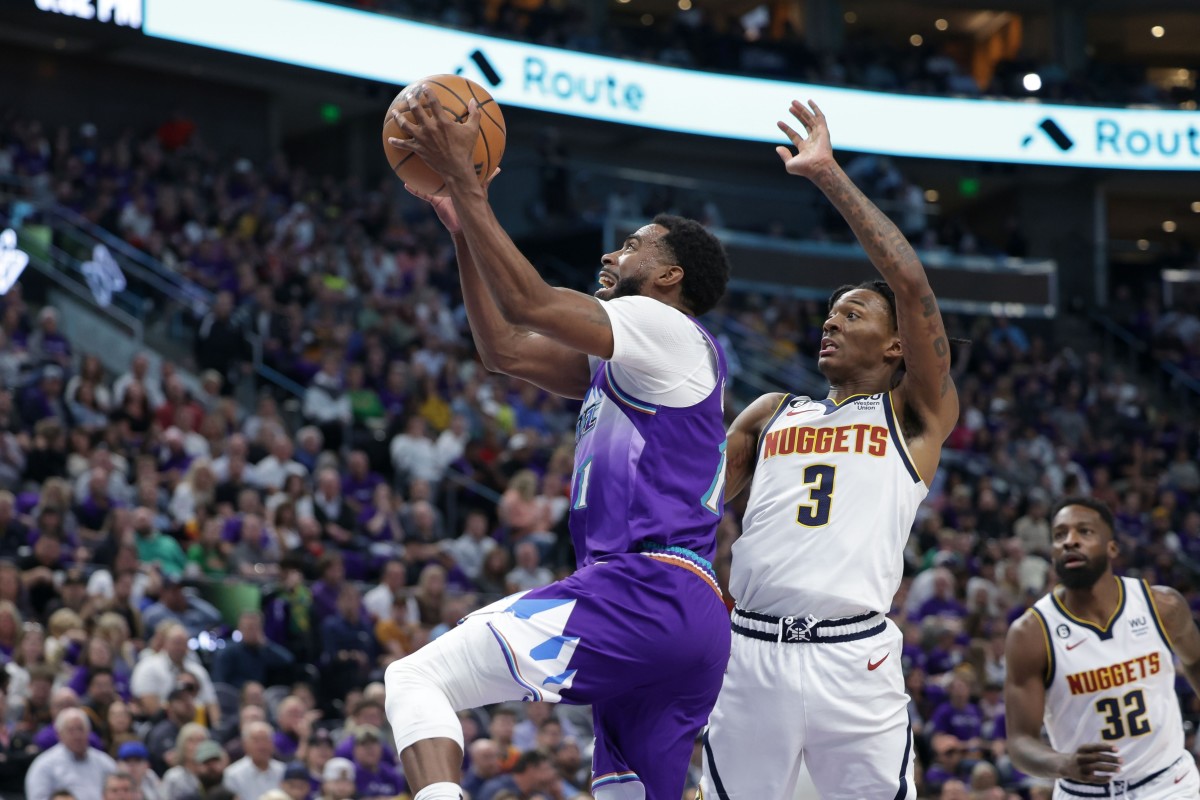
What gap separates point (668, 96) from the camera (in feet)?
84.8

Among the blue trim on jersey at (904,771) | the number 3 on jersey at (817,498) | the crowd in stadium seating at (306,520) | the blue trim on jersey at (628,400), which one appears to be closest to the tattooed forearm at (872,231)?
the number 3 on jersey at (817,498)

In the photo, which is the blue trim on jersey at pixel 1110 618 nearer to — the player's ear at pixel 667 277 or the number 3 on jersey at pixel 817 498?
the number 3 on jersey at pixel 817 498

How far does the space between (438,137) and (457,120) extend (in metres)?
0.43

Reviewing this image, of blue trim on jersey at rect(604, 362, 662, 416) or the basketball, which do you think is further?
the basketball

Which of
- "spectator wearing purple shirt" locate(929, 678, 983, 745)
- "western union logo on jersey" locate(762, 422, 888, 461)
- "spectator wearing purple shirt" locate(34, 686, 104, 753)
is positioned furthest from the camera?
"spectator wearing purple shirt" locate(929, 678, 983, 745)

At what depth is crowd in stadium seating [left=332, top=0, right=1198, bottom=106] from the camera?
25.3 meters

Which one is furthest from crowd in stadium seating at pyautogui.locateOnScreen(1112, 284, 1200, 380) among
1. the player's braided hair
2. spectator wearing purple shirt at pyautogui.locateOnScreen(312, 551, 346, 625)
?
the player's braided hair

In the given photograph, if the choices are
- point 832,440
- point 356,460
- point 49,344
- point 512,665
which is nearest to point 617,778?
point 512,665

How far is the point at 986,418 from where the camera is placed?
23.3 meters

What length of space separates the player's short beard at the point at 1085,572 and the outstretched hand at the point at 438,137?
3.97m

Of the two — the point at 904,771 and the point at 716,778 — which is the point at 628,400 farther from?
the point at 904,771

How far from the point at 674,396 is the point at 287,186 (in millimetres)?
18046

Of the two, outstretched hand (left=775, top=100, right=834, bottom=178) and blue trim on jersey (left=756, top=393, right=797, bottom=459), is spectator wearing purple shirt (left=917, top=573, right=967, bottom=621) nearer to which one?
blue trim on jersey (left=756, top=393, right=797, bottom=459)

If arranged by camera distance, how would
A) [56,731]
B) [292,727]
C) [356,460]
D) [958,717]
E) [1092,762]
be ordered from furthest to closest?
[356,460], [958,717], [292,727], [56,731], [1092,762]
